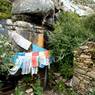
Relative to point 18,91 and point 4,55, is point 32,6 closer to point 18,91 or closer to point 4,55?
point 4,55

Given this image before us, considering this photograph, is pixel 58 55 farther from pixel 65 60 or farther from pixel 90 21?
pixel 90 21

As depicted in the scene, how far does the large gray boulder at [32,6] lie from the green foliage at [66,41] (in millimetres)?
1373

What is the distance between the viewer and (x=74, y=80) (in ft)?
33.3

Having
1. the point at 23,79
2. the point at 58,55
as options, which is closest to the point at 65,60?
the point at 58,55

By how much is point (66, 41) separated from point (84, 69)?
183cm

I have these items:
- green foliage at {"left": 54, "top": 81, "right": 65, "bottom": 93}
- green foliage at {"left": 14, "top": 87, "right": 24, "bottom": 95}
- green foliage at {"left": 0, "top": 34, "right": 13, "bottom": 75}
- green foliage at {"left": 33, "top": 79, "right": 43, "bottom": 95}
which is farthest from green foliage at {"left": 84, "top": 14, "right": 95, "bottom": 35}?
green foliage at {"left": 14, "top": 87, "right": 24, "bottom": 95}

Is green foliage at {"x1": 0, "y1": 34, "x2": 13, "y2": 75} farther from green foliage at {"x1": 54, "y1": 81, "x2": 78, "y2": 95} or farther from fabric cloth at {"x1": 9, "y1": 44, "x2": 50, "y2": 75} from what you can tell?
green foliage at {"x1": 54, "y1": 81, "x2": 78, "y2": 95}

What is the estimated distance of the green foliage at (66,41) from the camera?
35.7 feet

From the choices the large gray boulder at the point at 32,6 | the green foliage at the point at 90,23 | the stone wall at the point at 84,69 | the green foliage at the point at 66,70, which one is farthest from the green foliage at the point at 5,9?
the stone wall at the point at 84,69

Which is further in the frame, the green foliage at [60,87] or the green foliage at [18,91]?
the green foliage at [60,87]

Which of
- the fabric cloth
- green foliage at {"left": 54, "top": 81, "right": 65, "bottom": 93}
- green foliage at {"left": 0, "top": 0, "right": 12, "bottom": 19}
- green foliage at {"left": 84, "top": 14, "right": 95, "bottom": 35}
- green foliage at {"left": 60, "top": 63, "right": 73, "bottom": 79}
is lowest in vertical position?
green foliage at {"left": 54, "top": 81, "right": 65, "bottom": 93}

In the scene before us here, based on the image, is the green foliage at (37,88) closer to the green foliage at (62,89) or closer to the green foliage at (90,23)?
the green foliage at (62,89)

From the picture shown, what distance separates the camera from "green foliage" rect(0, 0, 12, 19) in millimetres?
12160

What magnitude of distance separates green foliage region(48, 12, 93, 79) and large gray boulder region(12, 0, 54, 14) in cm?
137
